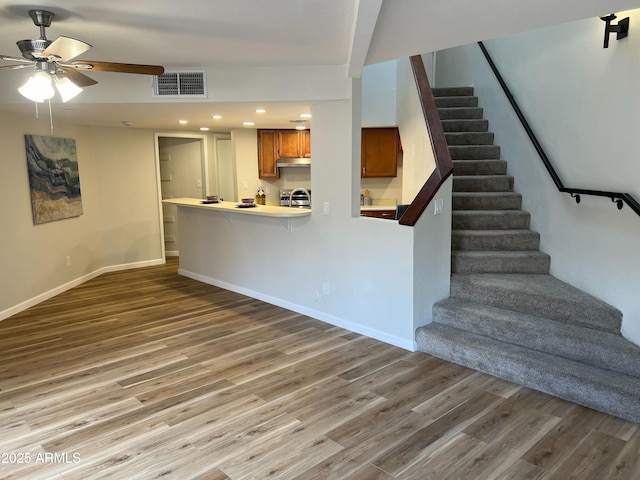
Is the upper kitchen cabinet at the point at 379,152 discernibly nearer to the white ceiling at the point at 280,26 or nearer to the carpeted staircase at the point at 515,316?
the carpeted staircase at the point at 515,316

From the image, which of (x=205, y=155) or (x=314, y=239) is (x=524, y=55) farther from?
(x=205, y=155)

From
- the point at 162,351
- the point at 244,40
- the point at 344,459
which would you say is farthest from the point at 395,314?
the point at 244,40

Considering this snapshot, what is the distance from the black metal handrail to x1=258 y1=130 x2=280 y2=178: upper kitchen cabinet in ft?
10.5

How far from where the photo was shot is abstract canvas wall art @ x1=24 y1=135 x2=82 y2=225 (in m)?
5.14

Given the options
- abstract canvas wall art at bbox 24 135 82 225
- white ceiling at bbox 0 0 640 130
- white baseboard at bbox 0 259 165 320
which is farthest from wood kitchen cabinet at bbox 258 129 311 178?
white ceiling at bbox 0 0 640 130

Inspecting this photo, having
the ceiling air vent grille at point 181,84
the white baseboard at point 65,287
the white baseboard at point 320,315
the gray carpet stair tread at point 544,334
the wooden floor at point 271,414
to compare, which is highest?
the ceiling air vent grille at point 181,84

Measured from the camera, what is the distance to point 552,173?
3912mm

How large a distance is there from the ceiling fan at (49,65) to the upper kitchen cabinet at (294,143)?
4217 mm

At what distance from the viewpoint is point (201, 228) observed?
612 centimetres

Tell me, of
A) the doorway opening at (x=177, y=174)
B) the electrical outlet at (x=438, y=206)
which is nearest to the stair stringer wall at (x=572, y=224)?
the electrical outlet at (x=438, y=206)

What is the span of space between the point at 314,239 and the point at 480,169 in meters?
2.04

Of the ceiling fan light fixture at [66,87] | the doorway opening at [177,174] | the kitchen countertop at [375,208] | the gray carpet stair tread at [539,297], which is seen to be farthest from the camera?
the doorway opening at [177,174]

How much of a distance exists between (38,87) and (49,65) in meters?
0.19

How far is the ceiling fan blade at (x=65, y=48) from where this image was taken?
236cm
